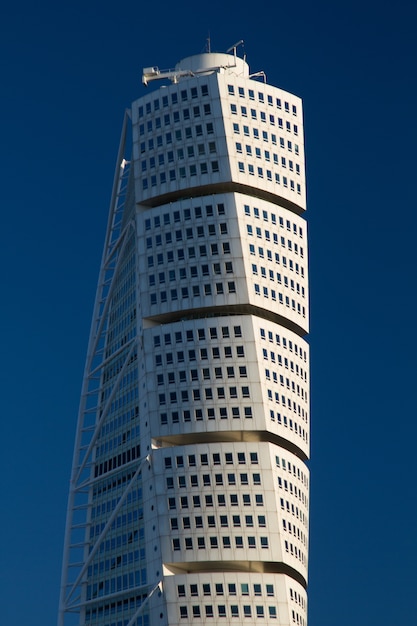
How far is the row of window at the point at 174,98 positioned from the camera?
158m

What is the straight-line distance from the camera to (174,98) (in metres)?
159

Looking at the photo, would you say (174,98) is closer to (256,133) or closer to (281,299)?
(256,133)

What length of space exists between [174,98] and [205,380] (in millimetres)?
33818

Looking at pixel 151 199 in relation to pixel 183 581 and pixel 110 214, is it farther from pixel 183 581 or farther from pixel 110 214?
pixel 183 581

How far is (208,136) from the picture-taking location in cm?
15638

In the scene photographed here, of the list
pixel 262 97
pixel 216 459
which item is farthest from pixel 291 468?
pixel 262 97

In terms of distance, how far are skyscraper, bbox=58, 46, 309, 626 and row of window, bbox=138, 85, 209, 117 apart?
0.72 feet

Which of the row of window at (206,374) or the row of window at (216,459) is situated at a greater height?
the row of window at (206,374)

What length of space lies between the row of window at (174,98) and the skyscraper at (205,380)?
0.22m

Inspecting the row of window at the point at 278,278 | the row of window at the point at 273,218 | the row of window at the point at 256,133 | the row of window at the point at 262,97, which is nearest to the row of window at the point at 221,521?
the row of window at the point at 278,278

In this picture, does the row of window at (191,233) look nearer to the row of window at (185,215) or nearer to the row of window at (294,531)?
the row of window at (185,215)

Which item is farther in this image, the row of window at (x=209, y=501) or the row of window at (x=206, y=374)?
the row of window at (x=206, y=374)

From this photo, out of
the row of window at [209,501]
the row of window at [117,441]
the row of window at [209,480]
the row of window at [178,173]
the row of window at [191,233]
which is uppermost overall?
the row of window at [178,173]

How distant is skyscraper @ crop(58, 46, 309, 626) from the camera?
475ft
